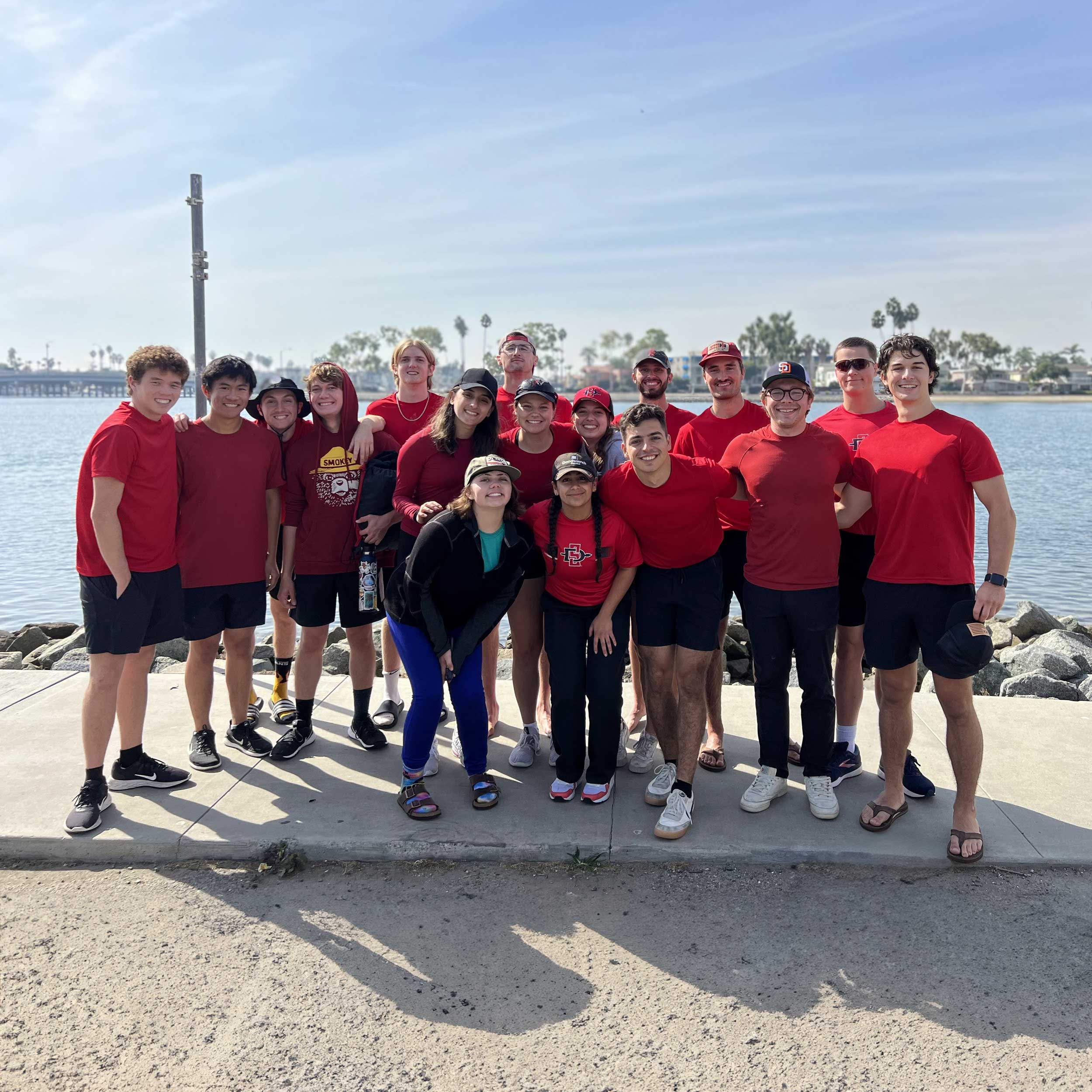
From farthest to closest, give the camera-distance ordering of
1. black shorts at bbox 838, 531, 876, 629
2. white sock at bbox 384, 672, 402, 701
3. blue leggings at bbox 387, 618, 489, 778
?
white sock at bbox 384, 672, 402, 701, black shorts at bbox 838, 531, 876, 629, blue leggings at bbox 387, 618, 489, 778

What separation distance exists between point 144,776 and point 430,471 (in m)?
2.29

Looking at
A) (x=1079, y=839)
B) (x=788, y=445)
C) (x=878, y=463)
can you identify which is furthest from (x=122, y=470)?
(x=1079, y=839)

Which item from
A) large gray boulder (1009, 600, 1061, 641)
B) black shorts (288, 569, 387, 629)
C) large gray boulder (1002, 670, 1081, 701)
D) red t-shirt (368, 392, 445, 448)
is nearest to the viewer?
black shorts (288, 569, 387, 629)

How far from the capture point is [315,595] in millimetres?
5141

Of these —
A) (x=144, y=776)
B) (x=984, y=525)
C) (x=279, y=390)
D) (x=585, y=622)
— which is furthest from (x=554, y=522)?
(x=984, y=525)

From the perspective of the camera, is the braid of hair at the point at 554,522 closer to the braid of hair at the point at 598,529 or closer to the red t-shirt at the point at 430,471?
the braid of hair at the point at 598,529

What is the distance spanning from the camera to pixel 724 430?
497 cm

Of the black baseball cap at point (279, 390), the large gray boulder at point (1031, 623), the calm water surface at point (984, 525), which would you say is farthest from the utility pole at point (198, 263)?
the large gray boulder at point (1031, 623)

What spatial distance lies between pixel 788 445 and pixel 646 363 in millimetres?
1224

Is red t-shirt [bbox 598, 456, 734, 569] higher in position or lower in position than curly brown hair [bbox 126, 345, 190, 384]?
lower

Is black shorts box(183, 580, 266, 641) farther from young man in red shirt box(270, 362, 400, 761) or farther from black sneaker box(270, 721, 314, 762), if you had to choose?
black sneaker box(270, 721, 314, 762)

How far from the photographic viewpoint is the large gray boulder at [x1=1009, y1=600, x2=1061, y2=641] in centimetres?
1028

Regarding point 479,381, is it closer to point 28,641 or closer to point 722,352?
point 722,352

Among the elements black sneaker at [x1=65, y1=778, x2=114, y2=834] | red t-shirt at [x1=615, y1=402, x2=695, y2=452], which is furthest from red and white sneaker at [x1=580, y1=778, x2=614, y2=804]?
black sneaker at [x1=65, y1=778, x2=114, y2=834]
